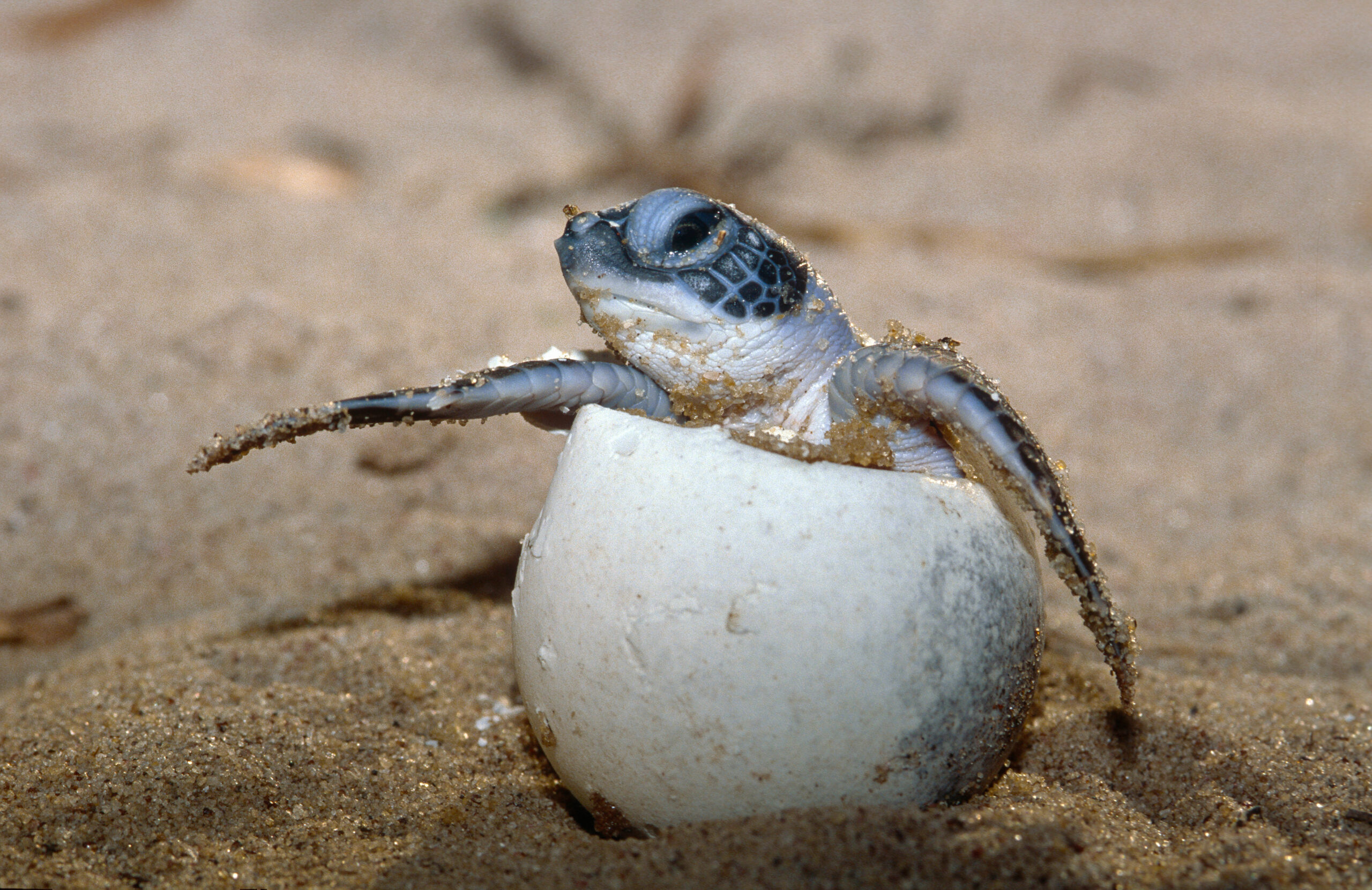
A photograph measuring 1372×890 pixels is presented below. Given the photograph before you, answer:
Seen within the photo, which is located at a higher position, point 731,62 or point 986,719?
point 731,62

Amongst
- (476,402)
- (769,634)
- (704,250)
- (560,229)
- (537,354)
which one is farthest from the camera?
(560,229)

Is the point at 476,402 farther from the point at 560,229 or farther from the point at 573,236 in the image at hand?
the point at 560,229

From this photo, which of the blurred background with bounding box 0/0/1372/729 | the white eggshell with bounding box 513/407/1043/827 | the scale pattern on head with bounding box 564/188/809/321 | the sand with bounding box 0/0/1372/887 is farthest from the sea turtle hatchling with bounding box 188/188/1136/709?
the blurred background with bounding box 0/0/1372/729

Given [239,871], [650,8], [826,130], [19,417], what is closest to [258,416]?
[19,417]

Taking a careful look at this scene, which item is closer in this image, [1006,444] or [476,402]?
[1006,444]

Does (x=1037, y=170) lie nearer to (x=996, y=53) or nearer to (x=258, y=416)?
(x=996, y=53)

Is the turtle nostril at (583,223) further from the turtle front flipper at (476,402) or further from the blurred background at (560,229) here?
the blurred background at (560,229)

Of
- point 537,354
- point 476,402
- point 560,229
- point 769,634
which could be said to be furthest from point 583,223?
point 560,229
